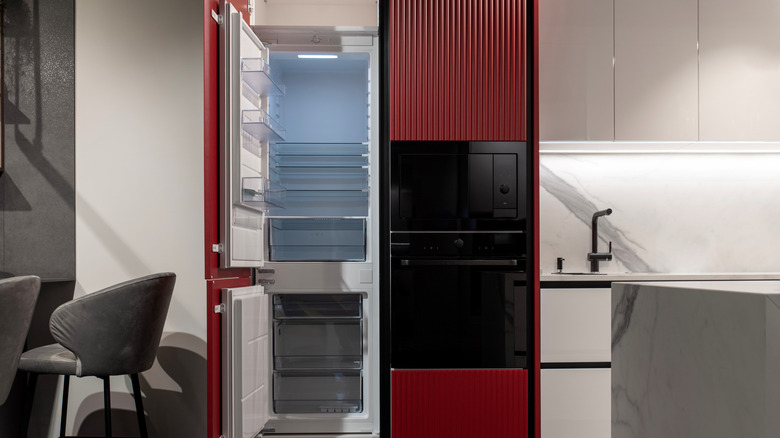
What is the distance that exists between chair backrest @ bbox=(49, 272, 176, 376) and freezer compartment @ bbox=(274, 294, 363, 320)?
955 millimetres

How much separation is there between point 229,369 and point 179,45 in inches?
62.8

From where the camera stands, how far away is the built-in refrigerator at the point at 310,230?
2.52 metres

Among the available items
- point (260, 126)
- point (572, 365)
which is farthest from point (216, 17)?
point (572, 365)

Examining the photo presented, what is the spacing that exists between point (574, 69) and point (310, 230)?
1573 millimetres

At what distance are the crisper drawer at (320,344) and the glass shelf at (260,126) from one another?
→ 3.24 ft

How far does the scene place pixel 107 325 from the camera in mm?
2068

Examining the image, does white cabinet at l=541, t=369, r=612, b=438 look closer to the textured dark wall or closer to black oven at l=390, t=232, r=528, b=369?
black oven at l=390, t=232, r=528, b=369

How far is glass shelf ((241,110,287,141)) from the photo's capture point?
236cm

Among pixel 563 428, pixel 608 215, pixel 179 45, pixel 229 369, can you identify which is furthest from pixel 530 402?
pixel 179 45

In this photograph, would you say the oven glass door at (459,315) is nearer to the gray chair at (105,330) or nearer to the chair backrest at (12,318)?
the gray chair at (105,330)

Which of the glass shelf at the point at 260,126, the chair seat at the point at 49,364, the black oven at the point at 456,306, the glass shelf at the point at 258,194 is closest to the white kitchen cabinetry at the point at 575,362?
the black oven at the point at 456,306

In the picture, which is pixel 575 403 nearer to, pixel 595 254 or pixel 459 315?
pixel 459 315

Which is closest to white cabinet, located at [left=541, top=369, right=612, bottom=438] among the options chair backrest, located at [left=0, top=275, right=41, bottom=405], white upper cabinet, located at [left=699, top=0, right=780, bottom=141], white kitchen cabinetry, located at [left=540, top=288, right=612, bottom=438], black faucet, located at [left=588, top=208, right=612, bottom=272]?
white kitchen cabinetry, located at [left=540, top=288, right=612, bottom=438]

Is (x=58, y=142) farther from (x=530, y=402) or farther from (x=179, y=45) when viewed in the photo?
(x=530, y=402)
